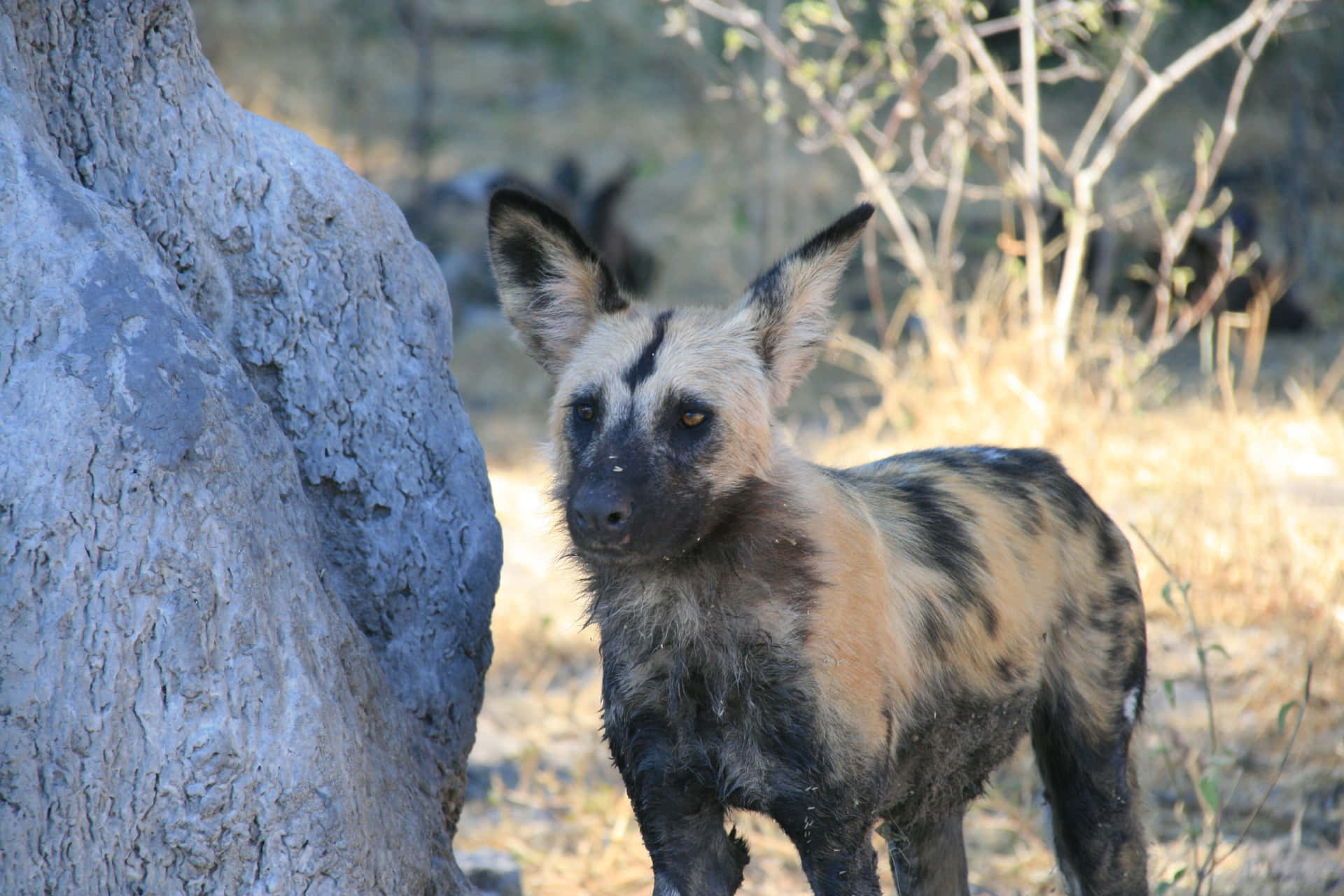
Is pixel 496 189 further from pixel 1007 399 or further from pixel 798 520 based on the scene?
pixel 1007 399

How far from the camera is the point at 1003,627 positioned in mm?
2727

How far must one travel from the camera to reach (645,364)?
251 cm

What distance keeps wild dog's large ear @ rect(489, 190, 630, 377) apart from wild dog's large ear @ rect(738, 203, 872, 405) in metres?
0.33

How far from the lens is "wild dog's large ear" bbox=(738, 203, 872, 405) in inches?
102

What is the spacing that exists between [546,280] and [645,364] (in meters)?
0.37

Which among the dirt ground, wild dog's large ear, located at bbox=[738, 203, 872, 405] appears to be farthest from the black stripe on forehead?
the dirt ground

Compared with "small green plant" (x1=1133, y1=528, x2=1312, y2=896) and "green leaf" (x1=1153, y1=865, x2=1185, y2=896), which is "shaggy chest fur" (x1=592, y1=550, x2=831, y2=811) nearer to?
"small green plant" (x1=1133, y1=528, x2=1312, y2=896)

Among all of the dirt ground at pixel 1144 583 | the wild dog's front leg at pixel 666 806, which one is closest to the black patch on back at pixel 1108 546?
the dirt ground at pixel 1144 583

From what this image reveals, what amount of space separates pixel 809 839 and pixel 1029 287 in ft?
14.4

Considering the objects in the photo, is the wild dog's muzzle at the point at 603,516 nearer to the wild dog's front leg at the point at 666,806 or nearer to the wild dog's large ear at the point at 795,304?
the wild dog's front leg at the point at 666,806

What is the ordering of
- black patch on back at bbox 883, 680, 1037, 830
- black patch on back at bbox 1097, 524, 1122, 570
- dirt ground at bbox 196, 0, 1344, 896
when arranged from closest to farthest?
black patch on back at bbox 883, 680, 1037, 830 < black patch on back at bbox 1097, 524, 1122, 570 < dirt ground at bbox 196, 0, 1344, 896

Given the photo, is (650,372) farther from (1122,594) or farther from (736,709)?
(1122,594)

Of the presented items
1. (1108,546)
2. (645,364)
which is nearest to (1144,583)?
(1108,546)

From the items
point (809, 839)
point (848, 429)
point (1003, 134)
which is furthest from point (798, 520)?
point (848, 429)
